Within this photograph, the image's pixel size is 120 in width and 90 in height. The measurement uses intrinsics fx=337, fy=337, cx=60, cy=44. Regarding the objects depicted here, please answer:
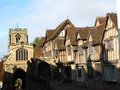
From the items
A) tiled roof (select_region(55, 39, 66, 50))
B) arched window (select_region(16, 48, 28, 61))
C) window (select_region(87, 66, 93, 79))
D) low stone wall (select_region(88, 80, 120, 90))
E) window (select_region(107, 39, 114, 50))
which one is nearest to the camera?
low stone wall (select_region(88, 80, 120, 90))

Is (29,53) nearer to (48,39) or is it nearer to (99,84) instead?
(48,39)

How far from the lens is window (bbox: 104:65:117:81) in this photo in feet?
94.3

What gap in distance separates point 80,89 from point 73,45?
9597 millimetres

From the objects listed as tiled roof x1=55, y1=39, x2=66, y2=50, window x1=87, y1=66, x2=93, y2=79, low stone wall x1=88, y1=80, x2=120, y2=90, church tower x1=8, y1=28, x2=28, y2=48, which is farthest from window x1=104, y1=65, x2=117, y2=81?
church tower x1=8, y1=28, x2=28, y2=48

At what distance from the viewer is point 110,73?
29281 mm

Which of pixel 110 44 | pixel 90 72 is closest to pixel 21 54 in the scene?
pixel 90 72

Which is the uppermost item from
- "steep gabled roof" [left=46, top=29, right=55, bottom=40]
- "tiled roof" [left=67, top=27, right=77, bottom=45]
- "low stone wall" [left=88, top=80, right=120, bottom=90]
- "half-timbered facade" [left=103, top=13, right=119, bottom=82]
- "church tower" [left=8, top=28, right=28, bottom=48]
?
"church tower" [left=8, top=28, right=28, bottom=48]

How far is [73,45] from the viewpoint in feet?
144

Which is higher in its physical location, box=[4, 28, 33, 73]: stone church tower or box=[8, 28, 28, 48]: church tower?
box=[8, 28, 28, 48]: church tower

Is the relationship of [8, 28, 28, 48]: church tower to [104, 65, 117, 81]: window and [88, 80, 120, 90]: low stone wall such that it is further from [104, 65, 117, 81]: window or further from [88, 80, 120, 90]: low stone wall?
[104, 65, 117, 81]: window

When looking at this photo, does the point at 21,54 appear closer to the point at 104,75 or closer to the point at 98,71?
the point at 98,71

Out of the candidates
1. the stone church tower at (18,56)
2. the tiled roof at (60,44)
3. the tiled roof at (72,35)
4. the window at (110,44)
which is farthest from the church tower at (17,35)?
the window at (110,44)

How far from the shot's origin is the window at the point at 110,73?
1132 inches

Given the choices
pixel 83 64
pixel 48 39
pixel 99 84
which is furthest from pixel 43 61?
pixel 99 84
